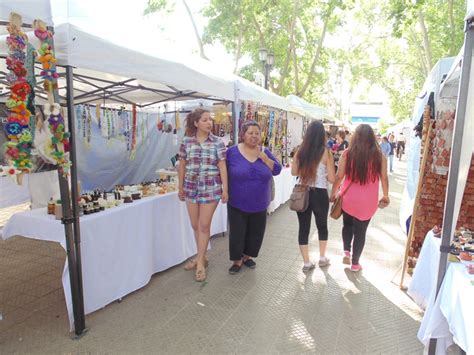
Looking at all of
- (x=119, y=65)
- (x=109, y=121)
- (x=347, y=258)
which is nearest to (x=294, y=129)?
(x=109, y=121)

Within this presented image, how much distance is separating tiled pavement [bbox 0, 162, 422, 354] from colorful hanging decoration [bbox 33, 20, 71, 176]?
1240 mm

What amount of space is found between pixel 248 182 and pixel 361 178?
107cm

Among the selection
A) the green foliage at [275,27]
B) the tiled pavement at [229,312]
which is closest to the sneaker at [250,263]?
the tiled pavement at [229,312]

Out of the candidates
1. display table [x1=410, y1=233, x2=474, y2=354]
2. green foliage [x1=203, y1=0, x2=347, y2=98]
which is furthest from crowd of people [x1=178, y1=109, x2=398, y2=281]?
green foliage [x1=203, y1=0, x2=347, y2=98]

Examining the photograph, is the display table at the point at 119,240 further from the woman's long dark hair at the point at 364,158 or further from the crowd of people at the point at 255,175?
the woman's long dark hair at the point at 364,158

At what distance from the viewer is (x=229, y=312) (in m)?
2.82

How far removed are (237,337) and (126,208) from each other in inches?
55.8

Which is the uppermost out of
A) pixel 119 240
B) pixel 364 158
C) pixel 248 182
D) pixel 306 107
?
pixel 306 107

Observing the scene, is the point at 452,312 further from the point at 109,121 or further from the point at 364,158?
the point at 109,121

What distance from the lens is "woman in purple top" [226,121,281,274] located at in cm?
325

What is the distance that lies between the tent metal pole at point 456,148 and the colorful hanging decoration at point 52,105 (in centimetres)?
229

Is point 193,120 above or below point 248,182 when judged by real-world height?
above

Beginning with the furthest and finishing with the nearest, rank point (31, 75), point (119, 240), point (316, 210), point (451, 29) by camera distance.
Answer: point (451, 29) < point (316, 210) < point (119, 240) < point (31, 75)

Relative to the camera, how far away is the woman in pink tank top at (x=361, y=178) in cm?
325
